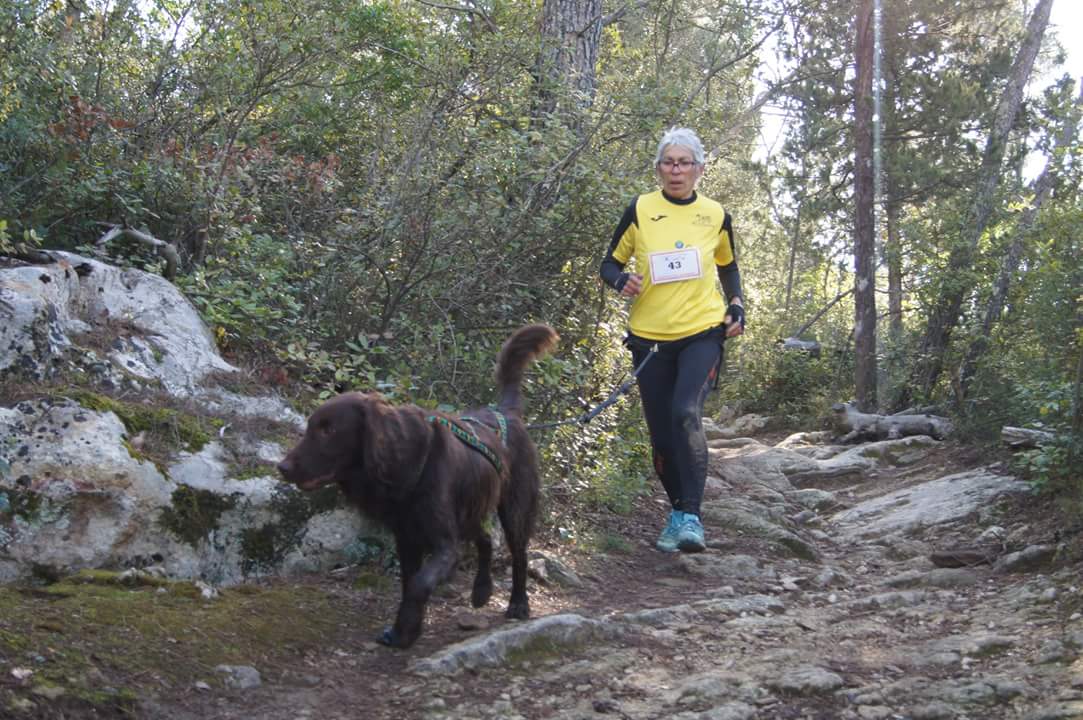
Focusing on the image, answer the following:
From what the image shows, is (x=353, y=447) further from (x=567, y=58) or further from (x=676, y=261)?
(x=567, y=58)

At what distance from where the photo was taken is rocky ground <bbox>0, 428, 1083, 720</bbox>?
3.41 m

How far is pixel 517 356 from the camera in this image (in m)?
5.28

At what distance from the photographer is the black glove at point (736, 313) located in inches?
240

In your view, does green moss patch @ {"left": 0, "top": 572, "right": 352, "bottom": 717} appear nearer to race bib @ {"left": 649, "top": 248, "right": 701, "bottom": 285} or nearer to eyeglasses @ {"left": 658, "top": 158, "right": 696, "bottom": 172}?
race bib @ {"left": 649, "top": 248, "right": 701, "bottom": 285}

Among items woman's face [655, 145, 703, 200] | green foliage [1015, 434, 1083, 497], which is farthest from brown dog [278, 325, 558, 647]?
green foliage [1015, 434, 1083, 497]

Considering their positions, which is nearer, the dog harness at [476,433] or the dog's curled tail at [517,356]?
the dog harness at [476,433]

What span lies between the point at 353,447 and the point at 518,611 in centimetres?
124

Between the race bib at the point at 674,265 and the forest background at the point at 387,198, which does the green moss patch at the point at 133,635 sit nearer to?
the forest background at the point at 387,198

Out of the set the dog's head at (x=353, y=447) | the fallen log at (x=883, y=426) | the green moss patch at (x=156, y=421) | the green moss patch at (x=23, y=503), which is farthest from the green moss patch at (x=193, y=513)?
the fallen log at (x=883, y=426)

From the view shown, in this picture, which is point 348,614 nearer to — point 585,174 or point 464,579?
point 464,579

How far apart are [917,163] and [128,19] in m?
16.6

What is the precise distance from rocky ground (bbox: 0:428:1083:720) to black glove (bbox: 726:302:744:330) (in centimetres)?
150

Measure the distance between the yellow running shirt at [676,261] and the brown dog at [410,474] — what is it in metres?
1.91

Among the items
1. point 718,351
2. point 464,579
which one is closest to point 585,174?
point 718,351
